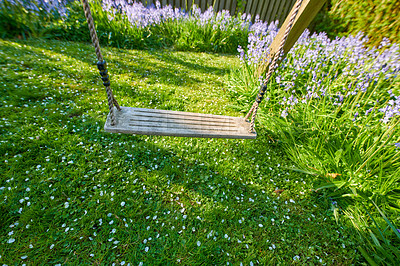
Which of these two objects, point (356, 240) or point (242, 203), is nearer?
point (356, 240)

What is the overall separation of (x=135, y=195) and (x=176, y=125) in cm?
103

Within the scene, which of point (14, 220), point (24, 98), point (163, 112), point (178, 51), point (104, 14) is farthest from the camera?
point (178, 51)

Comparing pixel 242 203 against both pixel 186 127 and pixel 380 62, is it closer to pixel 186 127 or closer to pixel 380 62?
pixel 186 127

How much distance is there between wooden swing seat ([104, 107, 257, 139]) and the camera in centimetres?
180

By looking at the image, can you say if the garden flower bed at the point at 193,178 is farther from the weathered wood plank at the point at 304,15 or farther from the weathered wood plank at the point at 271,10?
the weathered wood plank at the point at 271,10

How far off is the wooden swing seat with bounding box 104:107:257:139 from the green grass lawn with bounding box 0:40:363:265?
0.74 metres

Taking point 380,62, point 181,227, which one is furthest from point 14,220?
point 380,62

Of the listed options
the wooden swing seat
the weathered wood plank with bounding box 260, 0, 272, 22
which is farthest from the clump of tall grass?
the weathered wood plank with bounding box 260, 0, 272, 22

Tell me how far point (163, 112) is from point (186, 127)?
421 millimetres

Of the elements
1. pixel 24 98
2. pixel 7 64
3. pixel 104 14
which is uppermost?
pixel 104 14

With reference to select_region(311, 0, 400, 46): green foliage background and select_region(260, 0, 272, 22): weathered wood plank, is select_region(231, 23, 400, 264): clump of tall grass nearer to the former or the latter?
select_region(311, 0, 400, 46): green foliage background

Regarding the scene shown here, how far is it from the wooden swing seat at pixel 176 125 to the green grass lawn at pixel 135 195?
74 cm

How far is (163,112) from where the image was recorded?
2.19 meters

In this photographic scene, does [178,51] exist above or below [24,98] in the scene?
above
